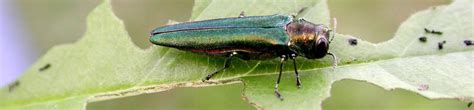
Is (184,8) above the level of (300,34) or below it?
above

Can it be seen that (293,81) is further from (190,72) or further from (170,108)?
(170,108)

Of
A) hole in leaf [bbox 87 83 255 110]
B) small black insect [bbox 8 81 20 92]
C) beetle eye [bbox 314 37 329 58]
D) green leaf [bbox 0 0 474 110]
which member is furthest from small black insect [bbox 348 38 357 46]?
hole in leaf [bbox 87 83 255 110]

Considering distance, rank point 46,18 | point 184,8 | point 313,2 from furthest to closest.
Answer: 1. point 46,18
2. point 184,8
3. point 313,2

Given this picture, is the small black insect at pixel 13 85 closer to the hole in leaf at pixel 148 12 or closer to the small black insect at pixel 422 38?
the small black insect at pixel 422 38

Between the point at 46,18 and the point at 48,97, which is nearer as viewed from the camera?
the point at 48,97

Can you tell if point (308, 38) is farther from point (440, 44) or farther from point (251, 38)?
point (440, 44)

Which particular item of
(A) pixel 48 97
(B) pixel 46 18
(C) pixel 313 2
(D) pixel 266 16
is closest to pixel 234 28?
(D) pixel 266 16

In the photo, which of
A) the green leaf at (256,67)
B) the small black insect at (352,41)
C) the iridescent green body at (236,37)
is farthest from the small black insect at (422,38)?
the iridescent green body at (236,37)
